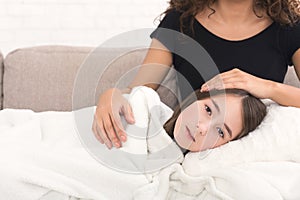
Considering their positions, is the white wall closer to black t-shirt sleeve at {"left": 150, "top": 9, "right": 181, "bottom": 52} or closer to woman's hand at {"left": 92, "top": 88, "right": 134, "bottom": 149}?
black t-shirt sleeve at {"left": 150, "top": 9, "right": 181, "bottom": 52}

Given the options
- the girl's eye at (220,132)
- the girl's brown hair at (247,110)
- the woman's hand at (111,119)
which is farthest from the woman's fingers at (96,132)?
the girl's eye at (220,132)

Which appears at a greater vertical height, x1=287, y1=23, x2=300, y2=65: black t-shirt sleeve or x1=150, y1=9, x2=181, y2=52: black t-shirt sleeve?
x1=287, y1=23, x2=300, y2=65: black t-shirt sleeve

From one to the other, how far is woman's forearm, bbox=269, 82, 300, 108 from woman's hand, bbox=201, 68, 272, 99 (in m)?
0.02

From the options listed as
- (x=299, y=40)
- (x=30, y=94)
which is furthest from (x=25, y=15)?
(x=299, y=40)

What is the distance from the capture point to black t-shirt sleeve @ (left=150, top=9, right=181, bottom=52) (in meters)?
1.78

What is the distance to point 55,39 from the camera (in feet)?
8.38

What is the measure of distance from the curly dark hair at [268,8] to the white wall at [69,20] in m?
0.75

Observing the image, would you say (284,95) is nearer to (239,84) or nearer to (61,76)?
(239,84)

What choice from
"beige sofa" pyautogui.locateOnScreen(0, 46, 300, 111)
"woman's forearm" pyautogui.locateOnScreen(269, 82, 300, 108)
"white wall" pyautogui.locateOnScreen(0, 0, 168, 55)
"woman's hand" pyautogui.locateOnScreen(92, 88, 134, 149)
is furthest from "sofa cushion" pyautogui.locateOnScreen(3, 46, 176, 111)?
"white wall" pyautogui.locateOnScreen(0, 0, 168, 55)

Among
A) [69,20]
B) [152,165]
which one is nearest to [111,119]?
[152,165]

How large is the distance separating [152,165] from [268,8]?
2.32 feet

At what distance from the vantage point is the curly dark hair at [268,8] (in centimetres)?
173

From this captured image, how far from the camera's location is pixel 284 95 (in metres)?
1.54

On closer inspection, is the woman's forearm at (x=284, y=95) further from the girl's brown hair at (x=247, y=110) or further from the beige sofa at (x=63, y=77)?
the beige sofa at (x=63, y=77)
